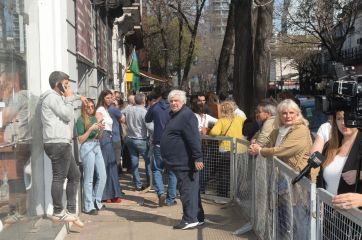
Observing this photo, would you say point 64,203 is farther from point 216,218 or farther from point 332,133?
point 332,133

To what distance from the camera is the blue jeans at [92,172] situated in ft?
24.6

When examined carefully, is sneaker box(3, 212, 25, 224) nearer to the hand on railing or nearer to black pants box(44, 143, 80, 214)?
black pants box(44, 143, 80, 214)

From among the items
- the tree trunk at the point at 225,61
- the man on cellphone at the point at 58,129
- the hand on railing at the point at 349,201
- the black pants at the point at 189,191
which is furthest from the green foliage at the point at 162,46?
the hand on railing at the point at 349,201

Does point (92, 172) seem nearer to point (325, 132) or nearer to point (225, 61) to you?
point (325, 132)

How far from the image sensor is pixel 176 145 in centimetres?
689

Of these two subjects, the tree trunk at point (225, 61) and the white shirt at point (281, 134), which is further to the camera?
the tree trunk at point (225, 61)

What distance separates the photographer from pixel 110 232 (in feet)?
22.5

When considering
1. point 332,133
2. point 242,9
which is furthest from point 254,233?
point 242,9

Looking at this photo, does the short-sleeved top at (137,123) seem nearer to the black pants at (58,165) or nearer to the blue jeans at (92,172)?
the blue jeans at (92,172)

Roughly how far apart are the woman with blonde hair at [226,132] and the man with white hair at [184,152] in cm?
173

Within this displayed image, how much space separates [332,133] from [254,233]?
2.94 metres

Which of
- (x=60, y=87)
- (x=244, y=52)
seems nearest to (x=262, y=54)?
(x=244, y=52)

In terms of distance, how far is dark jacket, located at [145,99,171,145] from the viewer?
8758mm

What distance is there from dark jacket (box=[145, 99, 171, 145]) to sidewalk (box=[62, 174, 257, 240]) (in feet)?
3.47
